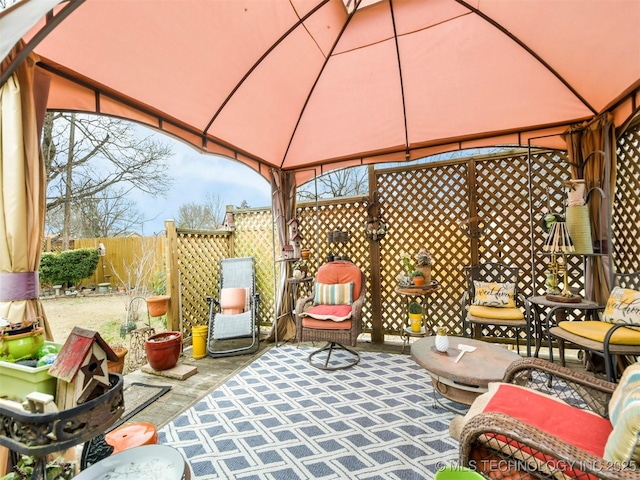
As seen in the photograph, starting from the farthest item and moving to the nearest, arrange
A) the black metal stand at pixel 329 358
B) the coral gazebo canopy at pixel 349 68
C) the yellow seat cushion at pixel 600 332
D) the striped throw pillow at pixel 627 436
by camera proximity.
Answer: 1. the black metal stand at pixel 329 358
2. the yellow seat cushion at pixel 600 332
3. the coral gazebo canopy at pixel 349 68
4. the striped throw pillow at pixel 627 436

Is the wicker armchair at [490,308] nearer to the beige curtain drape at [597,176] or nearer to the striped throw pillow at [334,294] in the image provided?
the beige curtain drape at [597,176]

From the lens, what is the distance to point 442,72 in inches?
98.0

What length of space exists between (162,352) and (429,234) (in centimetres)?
338

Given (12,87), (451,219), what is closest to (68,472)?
(12,87)

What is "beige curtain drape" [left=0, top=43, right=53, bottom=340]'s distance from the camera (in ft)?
4.51

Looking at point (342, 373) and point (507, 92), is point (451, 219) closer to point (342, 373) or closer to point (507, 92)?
point (507, 92)

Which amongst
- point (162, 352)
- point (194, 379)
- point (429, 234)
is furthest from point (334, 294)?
point (162, 352)

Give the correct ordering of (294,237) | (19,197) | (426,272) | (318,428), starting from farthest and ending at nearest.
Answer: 1. (294,237)
2. (426,272)
3. (318,428)
4. (19,197)

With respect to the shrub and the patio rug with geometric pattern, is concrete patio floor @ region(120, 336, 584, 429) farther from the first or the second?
the shrub

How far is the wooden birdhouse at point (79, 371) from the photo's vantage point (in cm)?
93

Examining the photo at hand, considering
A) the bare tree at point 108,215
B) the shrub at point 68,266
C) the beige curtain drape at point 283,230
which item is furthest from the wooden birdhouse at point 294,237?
the shrub at point 68,266

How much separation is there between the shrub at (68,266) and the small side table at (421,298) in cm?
645

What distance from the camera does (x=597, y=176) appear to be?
2.71 metres

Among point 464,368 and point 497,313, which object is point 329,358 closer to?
point 464,368
